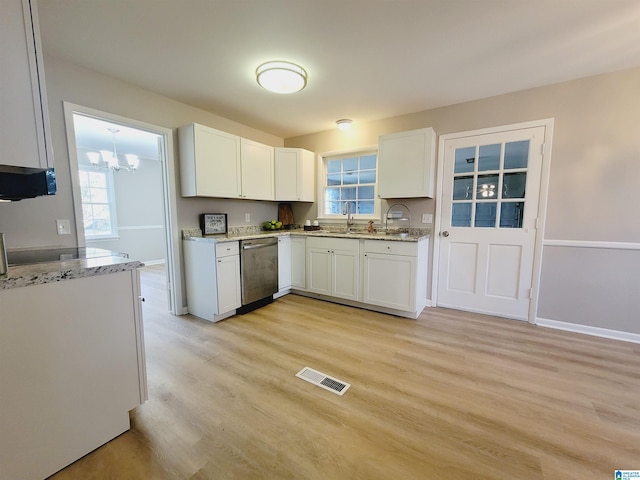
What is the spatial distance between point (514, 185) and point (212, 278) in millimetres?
3526

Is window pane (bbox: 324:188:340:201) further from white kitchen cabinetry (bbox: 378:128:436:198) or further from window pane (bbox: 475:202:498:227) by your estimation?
window pane (bbox: 475:202:498:227)

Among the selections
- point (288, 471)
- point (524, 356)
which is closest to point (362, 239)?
point (524, 356)

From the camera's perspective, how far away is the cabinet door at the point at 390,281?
2918 millimetres

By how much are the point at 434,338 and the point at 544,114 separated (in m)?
2.58

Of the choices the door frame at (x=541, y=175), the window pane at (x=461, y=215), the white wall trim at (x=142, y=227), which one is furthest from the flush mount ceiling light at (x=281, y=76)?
the white wall trim at (x=142, y=227)

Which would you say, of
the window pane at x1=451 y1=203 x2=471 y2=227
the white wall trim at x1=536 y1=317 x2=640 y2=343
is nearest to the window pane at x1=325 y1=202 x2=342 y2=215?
the window pane at x1=451 y1=203 x2=471 y2=227

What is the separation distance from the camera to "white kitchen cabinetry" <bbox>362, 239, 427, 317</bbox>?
290 centimetres

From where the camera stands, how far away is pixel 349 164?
13.1 ft

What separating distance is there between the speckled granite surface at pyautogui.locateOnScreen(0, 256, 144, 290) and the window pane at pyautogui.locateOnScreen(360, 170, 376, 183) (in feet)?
10.3

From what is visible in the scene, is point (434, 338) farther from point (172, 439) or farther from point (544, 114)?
point (544, 114)

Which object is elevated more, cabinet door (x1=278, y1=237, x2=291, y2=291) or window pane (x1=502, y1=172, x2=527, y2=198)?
window pane (x1=502, y1=172, x2=527, y2=198)

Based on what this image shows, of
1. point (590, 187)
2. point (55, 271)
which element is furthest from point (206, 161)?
point (590, 187)

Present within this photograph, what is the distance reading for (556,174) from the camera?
2.66 m

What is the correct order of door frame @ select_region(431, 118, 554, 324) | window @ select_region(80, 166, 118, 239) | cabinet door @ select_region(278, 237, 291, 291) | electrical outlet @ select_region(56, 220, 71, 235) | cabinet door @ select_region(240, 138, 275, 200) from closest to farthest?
electrical outlet @ select_region(56, 220, 71, 235) < door frame @ select_region(431, 118, 554, 324) < cabinet door @ select_region(240, 138, 275, 200) < cabinet door @ select_region(278, 237, 291, 291) < window @ select_region(80, 166, 118, 239)
